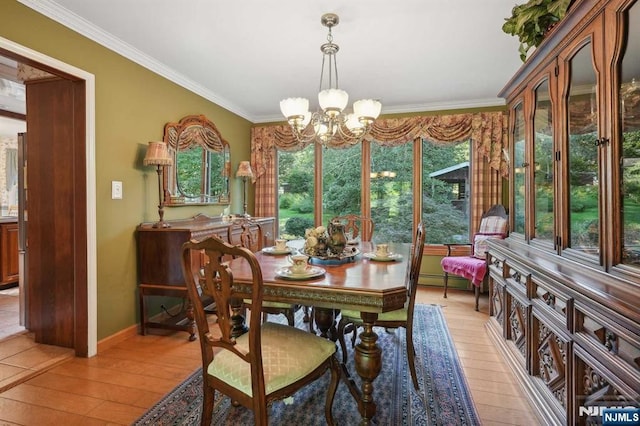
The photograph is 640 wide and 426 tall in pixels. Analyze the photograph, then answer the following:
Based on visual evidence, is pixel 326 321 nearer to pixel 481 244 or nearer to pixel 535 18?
→ pixel 535 18

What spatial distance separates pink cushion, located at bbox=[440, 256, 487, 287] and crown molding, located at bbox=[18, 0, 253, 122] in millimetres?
3497

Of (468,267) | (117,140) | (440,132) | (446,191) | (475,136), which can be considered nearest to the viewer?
(117,140)

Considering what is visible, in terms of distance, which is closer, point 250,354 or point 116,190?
point 250,354

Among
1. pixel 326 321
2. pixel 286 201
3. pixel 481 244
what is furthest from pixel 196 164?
pixel 481 244

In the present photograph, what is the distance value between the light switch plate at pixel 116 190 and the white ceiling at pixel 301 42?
1.09 metres

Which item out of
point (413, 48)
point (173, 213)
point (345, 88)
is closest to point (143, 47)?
point (173, 213)

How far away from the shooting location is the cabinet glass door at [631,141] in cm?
129

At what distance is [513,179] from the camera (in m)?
2.81

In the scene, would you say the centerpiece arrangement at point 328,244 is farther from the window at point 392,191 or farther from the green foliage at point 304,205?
the green foliage at point 304,205

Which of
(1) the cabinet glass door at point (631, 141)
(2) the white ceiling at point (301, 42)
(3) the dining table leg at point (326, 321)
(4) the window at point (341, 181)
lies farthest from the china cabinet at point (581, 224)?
(4) the window at point (341, 181)

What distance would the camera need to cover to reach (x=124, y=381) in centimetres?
211

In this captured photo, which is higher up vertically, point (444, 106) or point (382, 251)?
point (444, 106)

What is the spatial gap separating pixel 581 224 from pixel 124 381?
9.28 feet

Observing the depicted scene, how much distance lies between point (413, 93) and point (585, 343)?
130 inches
